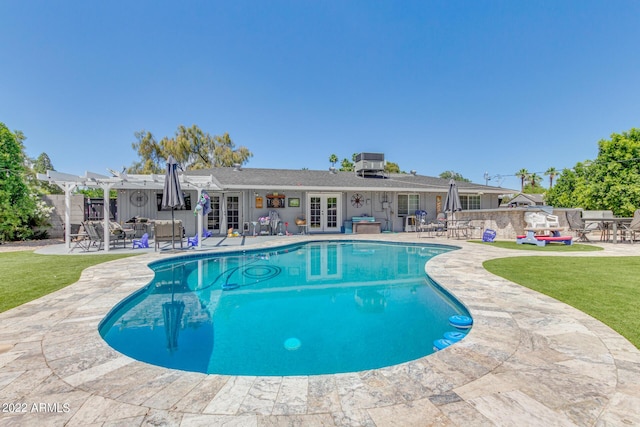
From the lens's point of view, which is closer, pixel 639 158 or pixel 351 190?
pixel 351 190

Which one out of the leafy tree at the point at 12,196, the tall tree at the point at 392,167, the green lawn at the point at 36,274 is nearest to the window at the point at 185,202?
the leafy tree at the point at 12,196

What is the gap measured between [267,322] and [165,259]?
488 cm

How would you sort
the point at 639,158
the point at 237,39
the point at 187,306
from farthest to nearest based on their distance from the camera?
the point at 639,158, the point at 237,39, the point at 187,306

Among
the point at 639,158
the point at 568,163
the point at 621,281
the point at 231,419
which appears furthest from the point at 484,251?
the point at 568,163

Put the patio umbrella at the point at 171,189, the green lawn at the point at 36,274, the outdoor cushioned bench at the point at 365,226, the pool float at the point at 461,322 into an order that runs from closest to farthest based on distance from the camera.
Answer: the pool float at the point at 461,322
the green lawn at the point at 36,274
the patio umbrella at the point at 171,189
the outdoor cushioned bench at the point at 365,226

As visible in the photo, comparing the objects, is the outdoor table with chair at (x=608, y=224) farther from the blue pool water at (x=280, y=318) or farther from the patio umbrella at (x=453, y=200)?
the blue pool water at (x=280, y=318)

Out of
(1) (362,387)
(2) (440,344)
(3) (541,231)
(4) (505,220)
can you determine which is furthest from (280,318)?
(4) (505,220)

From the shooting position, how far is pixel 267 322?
4.09m

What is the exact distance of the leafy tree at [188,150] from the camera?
89.5 ft

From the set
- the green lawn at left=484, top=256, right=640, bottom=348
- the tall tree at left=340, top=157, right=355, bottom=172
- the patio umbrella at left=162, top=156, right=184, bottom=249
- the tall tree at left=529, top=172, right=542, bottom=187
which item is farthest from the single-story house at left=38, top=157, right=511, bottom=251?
the tall tree at left=529, top=172, right=542, bottom=187

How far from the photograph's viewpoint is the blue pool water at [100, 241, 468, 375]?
10.0 ft

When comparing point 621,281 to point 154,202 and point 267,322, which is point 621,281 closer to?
point 267,322

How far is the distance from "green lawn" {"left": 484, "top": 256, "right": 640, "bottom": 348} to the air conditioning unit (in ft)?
37.3

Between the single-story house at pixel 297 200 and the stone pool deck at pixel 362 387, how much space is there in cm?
1011
